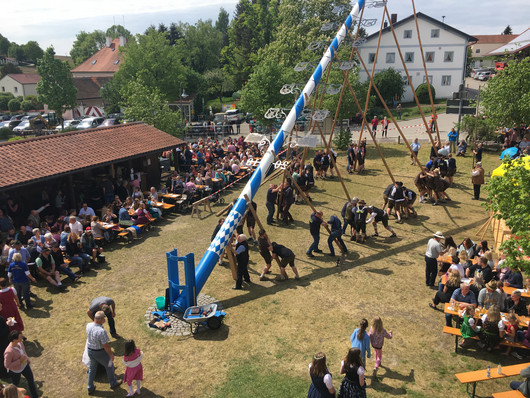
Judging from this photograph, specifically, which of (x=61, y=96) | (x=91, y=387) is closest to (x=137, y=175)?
(x=91, y=387)

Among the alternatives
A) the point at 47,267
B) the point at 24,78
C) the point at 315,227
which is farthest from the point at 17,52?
the point at 315,227

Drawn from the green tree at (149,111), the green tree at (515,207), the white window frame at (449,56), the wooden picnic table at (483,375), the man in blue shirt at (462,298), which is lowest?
the wooden picnic table at (483,375)

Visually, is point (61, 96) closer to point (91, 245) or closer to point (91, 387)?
point (91, 245)

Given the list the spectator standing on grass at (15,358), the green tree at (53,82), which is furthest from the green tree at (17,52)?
the spectator standing on grass at (15,358)

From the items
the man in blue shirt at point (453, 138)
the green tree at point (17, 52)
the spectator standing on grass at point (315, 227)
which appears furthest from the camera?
the green tree at point (17, 52)

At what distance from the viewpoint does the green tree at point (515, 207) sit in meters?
8.34

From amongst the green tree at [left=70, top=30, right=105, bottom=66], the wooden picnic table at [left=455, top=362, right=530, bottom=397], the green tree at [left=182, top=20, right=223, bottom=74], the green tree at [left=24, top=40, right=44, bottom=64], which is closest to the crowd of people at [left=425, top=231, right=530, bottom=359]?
the wooden picnic table at [left=455, top=362, right=530, bottom=397]

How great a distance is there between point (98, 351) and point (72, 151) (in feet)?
37.6

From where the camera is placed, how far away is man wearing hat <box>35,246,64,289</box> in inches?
460

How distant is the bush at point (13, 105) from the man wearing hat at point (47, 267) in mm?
62653

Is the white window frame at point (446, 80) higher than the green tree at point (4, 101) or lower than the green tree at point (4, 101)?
higher

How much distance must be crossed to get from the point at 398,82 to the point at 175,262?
140 feet

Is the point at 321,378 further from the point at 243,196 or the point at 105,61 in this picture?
the point at 105,61

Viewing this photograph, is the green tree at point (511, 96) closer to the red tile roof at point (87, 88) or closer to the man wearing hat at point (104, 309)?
the man wearing hat at point (104, 309)
